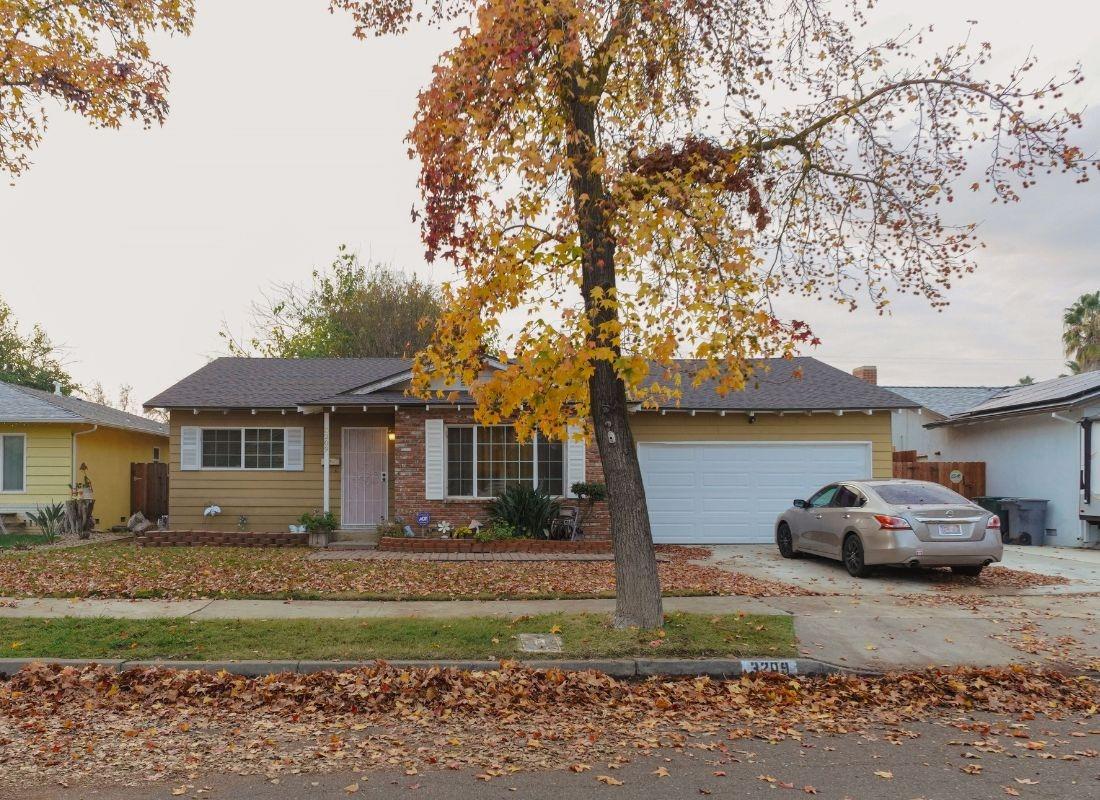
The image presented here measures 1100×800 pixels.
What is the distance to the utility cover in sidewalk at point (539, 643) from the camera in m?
7.37

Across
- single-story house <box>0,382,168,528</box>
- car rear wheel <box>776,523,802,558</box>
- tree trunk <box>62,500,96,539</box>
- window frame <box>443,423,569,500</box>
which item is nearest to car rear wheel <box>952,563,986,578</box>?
car rear wheel <box>776,523,802,558</box>

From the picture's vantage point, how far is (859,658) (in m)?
7.37

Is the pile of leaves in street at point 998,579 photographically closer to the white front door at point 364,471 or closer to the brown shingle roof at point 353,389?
the brown shingle roof at point 353,389

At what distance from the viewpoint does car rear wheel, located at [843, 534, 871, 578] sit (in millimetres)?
12134

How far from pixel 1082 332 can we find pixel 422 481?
3041 cm

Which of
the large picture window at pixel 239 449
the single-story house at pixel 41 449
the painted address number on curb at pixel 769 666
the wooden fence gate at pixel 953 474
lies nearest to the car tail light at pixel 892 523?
the painted address number on curb at pixel 769 666

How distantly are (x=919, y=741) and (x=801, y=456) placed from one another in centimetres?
1266

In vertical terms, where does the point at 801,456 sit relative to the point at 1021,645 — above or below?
above

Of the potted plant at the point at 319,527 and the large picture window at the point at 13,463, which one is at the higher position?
the large picture window at the point at 13,463

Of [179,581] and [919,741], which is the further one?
[179,581]

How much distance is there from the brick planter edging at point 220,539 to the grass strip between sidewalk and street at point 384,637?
807 cm

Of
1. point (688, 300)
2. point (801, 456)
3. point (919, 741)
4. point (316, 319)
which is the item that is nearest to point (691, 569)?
point (801, 456)

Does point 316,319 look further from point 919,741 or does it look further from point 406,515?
point 919,741

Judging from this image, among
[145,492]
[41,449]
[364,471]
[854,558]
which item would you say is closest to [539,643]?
[854,558]
